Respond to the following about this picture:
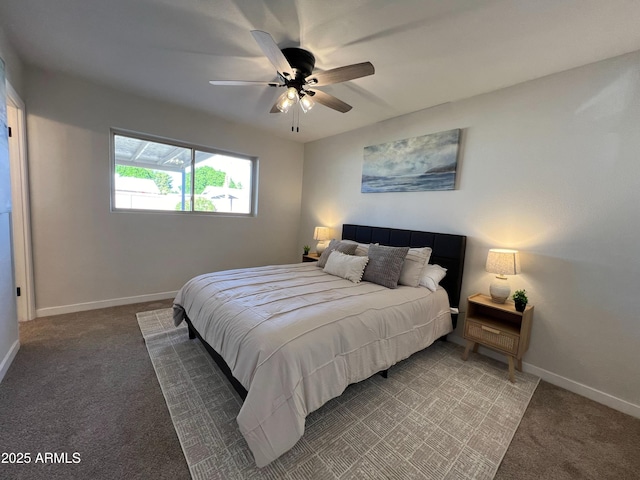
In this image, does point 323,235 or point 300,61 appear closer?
point 300,61

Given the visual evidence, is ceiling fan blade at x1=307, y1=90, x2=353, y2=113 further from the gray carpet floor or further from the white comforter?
the gray carpet floor

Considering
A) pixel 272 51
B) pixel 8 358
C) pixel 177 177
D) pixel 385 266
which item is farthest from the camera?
pixel 177 177

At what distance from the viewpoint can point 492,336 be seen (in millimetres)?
2268

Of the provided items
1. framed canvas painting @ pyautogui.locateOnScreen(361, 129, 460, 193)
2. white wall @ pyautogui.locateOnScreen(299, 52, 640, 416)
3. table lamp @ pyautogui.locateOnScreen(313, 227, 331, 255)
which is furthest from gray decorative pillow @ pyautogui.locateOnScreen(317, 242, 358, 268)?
white wall @ pyautogui.locateOnScreen(299, 52, 640, 416)

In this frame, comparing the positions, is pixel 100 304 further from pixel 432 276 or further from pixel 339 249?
pixel 432 276

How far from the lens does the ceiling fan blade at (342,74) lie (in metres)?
1.75

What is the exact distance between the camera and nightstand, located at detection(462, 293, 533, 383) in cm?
216

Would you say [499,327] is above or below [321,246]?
below

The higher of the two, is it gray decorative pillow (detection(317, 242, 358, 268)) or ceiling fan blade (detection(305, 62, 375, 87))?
ceiling fan blade (detection(305, 62, 375, 87))

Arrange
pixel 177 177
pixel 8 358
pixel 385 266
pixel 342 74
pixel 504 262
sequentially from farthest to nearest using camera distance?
pixel 177 177, pixel 385 266, pixel 504 262, pixel 8 358, pixel 342 74

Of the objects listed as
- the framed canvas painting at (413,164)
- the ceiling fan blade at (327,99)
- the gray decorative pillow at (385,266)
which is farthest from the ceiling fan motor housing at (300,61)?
the gray decorative pillow at (385,266)

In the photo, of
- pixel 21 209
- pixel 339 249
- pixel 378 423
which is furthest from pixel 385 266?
pixel 21 209

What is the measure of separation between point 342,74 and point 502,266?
2088 millimetres

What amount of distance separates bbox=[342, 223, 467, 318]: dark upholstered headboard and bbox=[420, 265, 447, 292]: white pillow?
115mm
